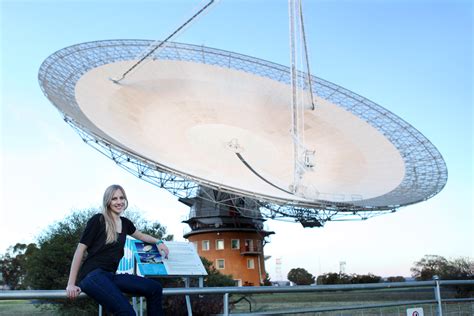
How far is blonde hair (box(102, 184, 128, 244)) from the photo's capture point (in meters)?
4.91

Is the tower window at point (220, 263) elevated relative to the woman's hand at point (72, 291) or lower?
elevated

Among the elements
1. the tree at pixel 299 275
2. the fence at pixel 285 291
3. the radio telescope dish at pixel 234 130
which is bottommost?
the tree at pixel 299 275

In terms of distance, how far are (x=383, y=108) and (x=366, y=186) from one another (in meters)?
8.72

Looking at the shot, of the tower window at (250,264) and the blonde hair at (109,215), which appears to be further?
the tower window at (250,264)

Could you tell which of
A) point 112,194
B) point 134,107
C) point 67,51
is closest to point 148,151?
point 134,107

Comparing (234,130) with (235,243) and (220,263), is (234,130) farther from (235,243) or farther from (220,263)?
(220,263)

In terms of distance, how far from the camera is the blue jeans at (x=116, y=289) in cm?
457

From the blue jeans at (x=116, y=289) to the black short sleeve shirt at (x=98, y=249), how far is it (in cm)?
12

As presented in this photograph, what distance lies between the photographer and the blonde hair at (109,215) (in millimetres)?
4914

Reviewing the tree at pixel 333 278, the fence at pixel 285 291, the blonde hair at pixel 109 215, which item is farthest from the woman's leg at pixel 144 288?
the tree at pixel 333 278

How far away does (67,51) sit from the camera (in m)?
30.2

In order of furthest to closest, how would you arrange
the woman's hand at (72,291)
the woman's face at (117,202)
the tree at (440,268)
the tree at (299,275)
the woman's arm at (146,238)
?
the tree at (299,275) → the tree at (440,268) → the woman's arm at (146,238) → the woman's face at (117,202) → the woman's hand at (72,291)

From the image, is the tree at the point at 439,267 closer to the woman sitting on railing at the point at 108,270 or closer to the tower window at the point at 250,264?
the tower window at the point at 250,264

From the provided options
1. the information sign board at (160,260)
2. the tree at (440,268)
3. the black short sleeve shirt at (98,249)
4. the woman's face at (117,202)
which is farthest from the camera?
the tree at (440,268)
